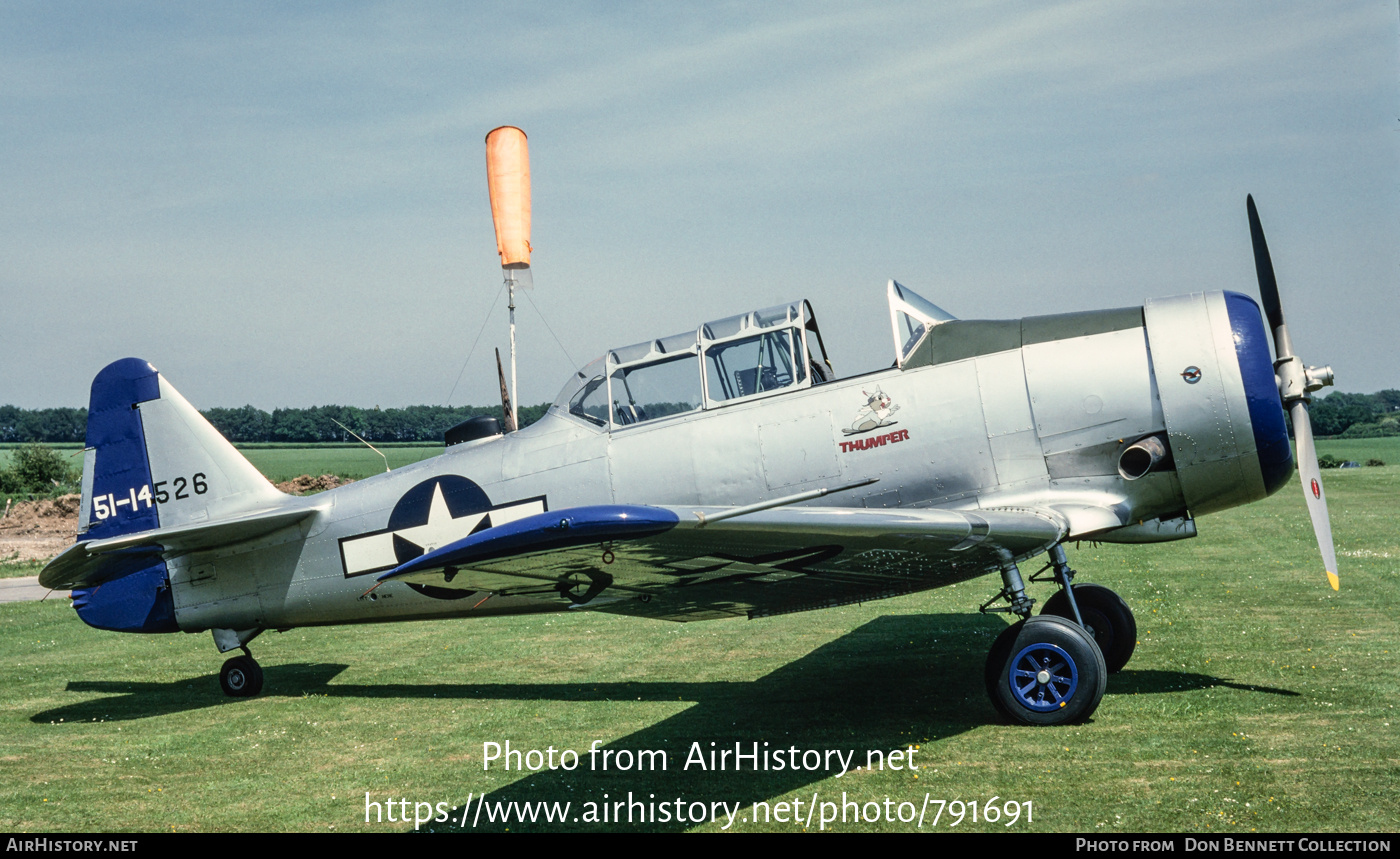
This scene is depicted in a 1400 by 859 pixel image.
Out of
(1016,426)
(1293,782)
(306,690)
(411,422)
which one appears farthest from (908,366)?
(411,422)

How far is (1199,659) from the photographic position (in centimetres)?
796

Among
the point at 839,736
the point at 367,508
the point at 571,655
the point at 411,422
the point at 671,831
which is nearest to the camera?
the point at 671,831

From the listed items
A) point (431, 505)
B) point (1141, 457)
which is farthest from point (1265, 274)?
point (431, 505)

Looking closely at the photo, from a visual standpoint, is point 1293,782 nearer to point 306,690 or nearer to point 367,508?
point 367,508

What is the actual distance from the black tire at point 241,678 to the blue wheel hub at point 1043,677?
20.7ft

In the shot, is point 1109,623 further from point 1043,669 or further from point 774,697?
point 774,697

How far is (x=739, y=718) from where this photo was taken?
699 centimetres

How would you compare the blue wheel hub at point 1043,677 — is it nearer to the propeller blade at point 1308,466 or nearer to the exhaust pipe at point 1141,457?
the exhaust pipe at point 1141,457

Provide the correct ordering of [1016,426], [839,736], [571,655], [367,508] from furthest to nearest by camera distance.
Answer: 1. [571,655]
2. [367,508]
3. [1016,426]
4. [839,736]

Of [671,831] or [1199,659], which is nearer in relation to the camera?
[671,831]

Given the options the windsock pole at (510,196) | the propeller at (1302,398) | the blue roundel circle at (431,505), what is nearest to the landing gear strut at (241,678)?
the blue roundel circle at (431,505)

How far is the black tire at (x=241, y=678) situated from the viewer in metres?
8.79

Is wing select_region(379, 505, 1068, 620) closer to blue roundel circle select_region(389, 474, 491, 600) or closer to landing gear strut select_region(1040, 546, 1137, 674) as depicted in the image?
landing gear strut select_region(1040, 546, 1137, 674)

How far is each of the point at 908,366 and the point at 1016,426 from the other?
0.85m
